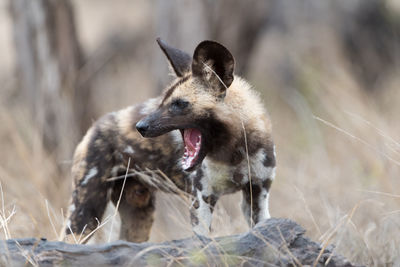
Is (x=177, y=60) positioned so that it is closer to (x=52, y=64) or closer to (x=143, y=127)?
(x=143, y=127)

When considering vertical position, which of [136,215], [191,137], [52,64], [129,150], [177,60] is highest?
[177,60]

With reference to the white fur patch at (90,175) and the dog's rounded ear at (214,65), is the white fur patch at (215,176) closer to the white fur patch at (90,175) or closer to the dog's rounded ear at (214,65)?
the dog's rounded ear at (214,65)

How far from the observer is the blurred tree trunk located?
20.5ft

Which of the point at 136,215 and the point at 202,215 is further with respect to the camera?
the point at 136,215

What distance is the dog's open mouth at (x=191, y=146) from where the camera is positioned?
11.2 ft

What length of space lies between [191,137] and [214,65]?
1.40 feet

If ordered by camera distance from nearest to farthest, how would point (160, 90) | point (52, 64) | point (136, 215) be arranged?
point (136, 215), point (52, 64), point (160, 90)

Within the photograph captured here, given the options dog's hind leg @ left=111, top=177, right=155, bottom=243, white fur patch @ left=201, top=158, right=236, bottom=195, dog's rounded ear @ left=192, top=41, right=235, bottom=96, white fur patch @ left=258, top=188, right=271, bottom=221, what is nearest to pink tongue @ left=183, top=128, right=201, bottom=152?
white fur patch @ left=201, top=158, right=236, bottom=195

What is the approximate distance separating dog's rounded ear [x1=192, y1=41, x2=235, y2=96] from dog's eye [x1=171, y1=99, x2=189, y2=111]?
174 millimetres

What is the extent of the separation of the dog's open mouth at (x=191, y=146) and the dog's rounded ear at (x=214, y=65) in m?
0.27

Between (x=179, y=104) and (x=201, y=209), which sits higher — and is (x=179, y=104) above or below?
above

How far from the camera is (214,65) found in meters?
3.46

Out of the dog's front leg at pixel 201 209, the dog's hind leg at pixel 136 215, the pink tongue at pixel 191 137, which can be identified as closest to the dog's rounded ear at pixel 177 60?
the pink tongue at pixel 191 137

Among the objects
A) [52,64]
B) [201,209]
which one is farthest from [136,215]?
[52,64]
